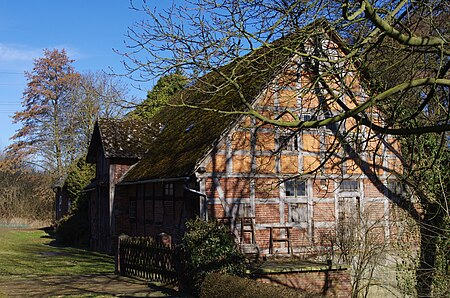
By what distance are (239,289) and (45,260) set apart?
1461cm

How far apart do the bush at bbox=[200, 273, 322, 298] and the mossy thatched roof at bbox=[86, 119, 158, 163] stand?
40.3ft

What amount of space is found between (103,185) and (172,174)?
8558mm

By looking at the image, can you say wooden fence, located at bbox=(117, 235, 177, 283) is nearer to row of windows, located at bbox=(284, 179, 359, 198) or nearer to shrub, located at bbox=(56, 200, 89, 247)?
row of windows, located at bbox=(284, 179, 359, 198)

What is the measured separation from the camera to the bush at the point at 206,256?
1314cm

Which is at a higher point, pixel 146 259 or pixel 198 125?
pixel 198 125

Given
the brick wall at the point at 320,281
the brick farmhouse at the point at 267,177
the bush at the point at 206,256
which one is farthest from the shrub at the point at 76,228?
the brick wall at the point at 320,281

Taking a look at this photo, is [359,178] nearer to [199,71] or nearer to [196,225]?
[196,225]

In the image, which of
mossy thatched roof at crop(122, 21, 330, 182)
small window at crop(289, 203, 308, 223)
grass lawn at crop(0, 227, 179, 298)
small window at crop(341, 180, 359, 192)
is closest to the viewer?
mossy thatched roof at crop(122, 21, 330, 182)

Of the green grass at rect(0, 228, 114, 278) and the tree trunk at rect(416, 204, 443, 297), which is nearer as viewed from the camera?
the tree trunk at rect(416, 204, 443, 297)

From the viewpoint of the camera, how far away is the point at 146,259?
16094 mm

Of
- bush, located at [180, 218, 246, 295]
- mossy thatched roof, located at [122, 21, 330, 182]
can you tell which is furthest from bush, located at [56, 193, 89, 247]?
bush, located at [180, 218, 246, 295]

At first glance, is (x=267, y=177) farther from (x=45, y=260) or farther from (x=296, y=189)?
(x=45, y=260)

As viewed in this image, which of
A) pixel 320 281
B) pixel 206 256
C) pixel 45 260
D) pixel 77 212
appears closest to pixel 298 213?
pixel 320 281

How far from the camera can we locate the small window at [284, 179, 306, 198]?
17688 millimetres
